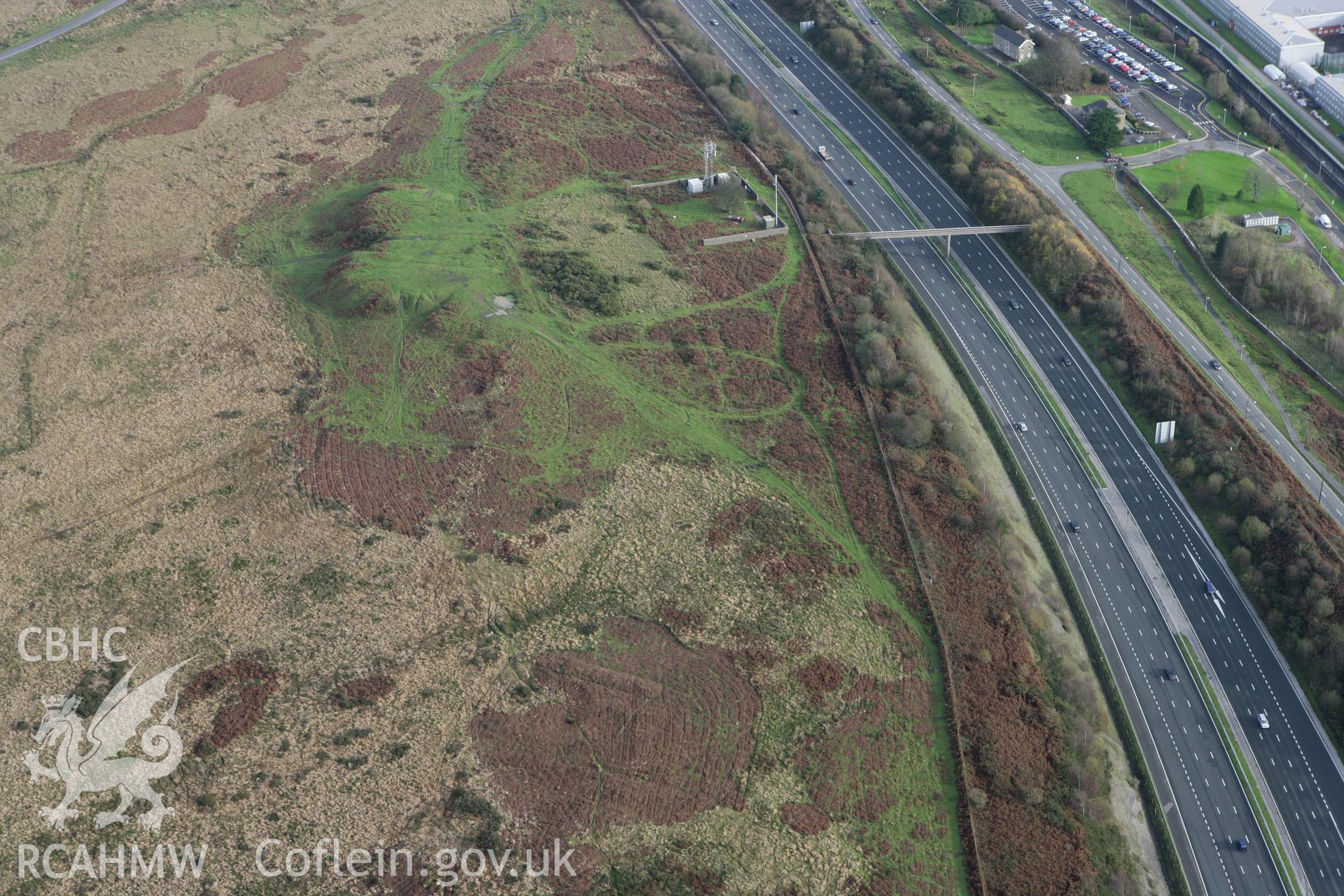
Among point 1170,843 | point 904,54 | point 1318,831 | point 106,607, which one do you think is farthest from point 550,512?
point 904,54

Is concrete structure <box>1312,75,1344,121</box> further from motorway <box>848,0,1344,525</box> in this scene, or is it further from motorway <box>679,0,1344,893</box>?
motorway <box>679,0,1344,893</box>

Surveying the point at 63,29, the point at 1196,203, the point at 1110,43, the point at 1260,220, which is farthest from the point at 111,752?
the point at 1110,43

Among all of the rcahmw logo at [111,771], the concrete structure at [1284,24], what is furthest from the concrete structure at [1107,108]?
the rcahmw logo at [111,771]

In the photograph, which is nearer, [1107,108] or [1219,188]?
[1219,188]

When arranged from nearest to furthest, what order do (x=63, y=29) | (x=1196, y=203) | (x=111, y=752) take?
(x=111, y=752) → (x=1196, y=203) → (x=63, y=29)

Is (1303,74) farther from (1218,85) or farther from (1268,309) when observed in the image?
(1268,309)

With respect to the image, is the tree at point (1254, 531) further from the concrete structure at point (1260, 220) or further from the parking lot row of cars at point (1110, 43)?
the parking lot row of cars at point (1110, 43)
